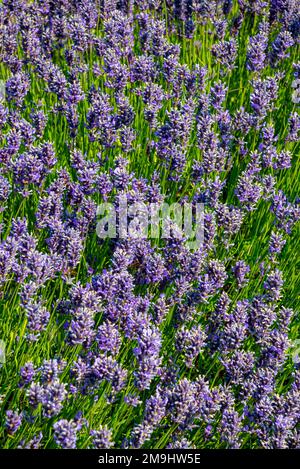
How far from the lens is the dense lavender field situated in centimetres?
266

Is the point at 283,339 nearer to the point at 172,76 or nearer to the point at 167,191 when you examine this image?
the point at 167,191

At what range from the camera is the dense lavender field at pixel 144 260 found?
2.66m

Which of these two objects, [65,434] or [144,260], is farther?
[144,260]

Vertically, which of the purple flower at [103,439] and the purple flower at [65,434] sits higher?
the purple flower at [65,434]

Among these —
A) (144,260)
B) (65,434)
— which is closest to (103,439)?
(65,434)

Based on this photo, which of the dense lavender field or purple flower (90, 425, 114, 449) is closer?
purple flower (90, 425, 114, 449)

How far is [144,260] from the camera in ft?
10.2

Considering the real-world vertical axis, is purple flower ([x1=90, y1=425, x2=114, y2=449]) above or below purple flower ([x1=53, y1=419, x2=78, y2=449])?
below

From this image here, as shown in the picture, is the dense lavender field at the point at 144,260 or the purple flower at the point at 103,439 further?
the dense lavender field at the point at 144,260

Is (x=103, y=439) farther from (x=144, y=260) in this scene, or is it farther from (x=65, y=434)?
(x=144, y=260)

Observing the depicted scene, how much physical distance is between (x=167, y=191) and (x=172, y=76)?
735 millimetres

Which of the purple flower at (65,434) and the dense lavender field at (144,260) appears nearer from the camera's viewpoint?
the purple flower at (65,434)
